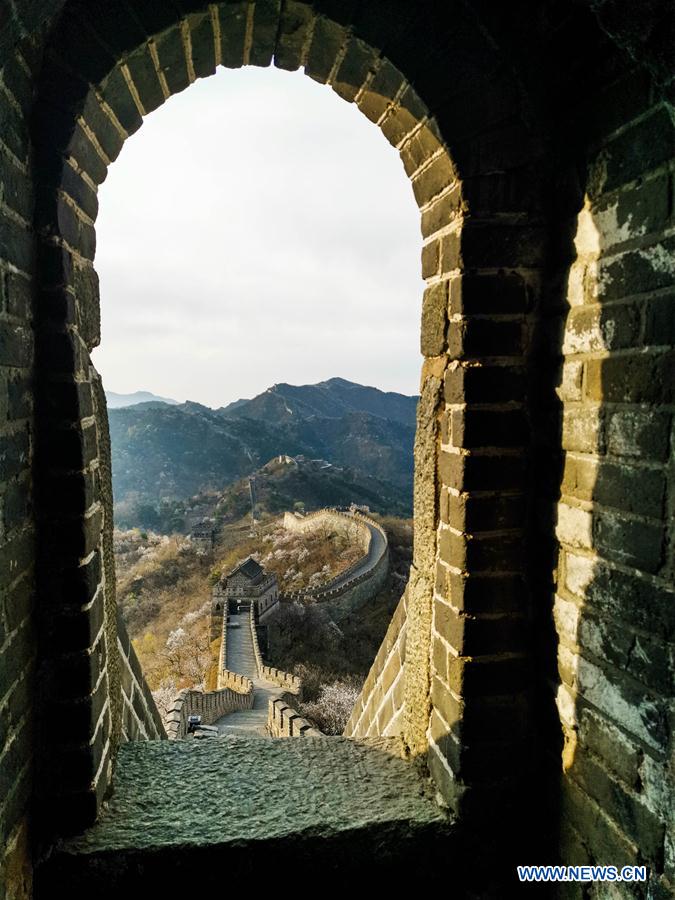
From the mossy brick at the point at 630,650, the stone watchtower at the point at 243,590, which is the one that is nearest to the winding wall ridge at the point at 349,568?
the stone watchtower at the point at 243,590

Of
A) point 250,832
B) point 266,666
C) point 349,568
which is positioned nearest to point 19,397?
point 250,832

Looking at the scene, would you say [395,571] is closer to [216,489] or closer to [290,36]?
[290,36]

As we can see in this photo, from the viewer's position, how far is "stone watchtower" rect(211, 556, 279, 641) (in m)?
25.8

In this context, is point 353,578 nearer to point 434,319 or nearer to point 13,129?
point 434,319

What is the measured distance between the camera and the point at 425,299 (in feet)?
5.75

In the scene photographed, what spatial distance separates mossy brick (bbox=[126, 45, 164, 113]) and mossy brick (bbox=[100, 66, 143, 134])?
3cm

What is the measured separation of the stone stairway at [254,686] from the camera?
12.2 meters

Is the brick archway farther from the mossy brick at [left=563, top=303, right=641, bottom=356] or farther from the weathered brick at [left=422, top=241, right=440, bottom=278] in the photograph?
the mossy brick at [left=563, top=303, right=641, bottom=356]

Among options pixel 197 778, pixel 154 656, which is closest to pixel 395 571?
pixel 154 656

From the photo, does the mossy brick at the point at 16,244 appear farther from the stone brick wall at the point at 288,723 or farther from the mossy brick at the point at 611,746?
the stone brick wall at the point at 288,723

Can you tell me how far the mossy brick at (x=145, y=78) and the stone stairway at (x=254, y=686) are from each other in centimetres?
888

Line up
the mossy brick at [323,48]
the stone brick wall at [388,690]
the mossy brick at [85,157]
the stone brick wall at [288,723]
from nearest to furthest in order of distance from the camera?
1. the mossy brick at [85,157]
2. the mossy brick at [323,48]
3. the stone brick wall at [388,690]
4. the stone brick wall at [288,723]

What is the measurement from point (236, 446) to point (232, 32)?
85923 millimetres

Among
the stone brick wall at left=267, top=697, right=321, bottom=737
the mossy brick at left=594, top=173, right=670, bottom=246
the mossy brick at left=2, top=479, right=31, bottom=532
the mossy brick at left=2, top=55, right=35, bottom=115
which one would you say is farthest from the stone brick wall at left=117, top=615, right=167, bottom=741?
the stone brick wall at left=267, top=697, right=321, bottom=737
